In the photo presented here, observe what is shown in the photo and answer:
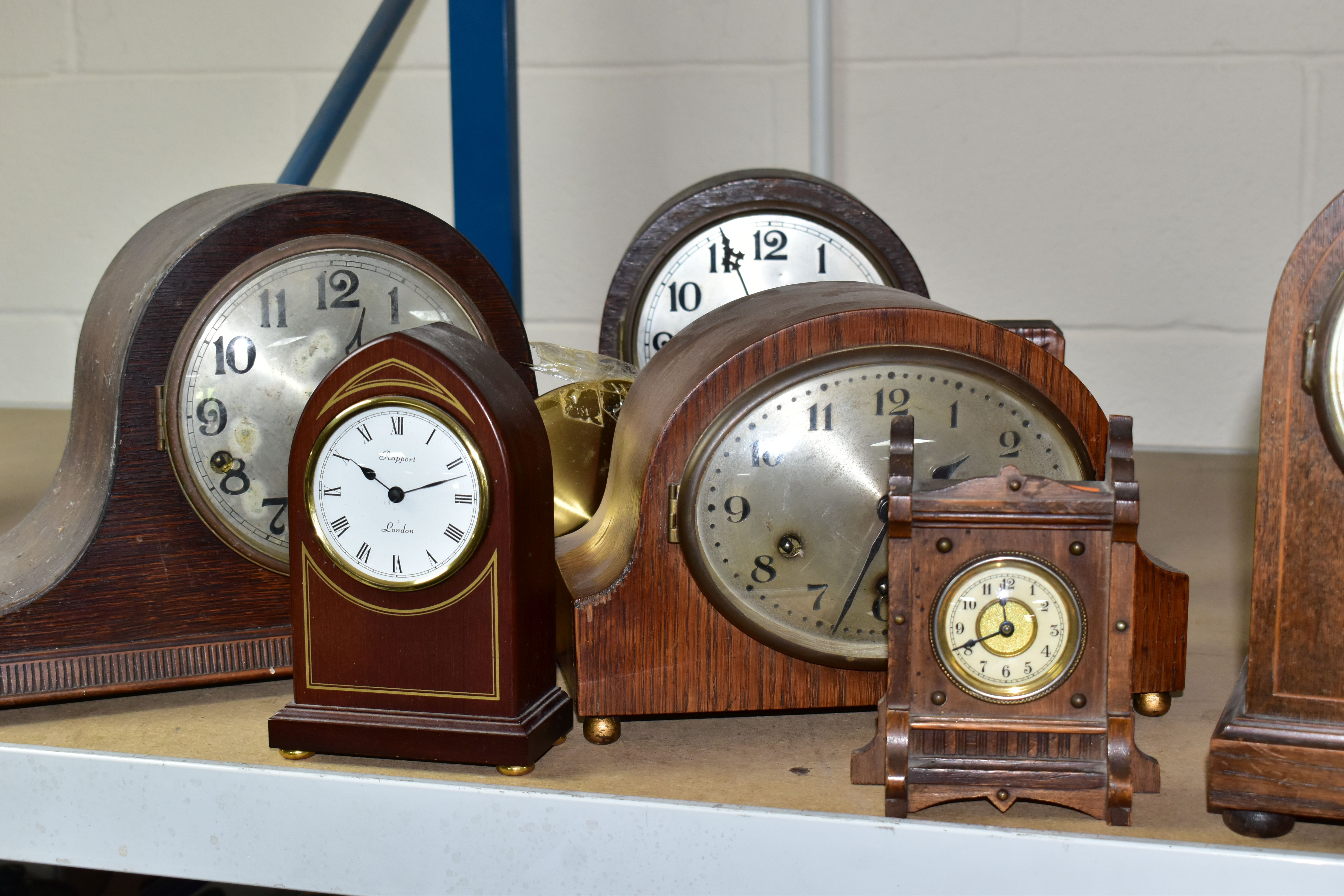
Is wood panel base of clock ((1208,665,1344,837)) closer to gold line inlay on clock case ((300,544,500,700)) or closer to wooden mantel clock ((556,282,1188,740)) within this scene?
wooden mantel clock ((556,282,1188,740))

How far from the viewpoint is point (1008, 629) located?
0.90 m

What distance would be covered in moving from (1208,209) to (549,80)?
1.20 metres

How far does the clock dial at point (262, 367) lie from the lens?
3.72 feet

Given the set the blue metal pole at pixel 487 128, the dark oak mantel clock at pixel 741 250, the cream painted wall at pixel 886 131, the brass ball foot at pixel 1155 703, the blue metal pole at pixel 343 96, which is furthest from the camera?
the cream painted wall at pixel 886 131

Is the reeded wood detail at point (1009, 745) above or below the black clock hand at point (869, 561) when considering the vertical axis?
below

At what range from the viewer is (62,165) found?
262 cm

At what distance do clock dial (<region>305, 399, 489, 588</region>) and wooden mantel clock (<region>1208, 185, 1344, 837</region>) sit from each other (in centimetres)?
56

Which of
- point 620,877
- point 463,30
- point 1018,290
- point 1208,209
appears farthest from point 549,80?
point 620,877

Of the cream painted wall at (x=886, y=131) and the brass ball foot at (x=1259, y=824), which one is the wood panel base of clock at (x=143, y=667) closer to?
the brass ball foot at (x=1259, y=824)

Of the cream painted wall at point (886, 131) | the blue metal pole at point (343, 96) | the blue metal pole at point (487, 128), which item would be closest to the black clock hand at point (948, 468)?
the blue metal pole at point (487, 128)

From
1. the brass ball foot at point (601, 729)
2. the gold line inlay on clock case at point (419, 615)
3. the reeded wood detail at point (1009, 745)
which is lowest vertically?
the brass ball foot at point (601, 729)

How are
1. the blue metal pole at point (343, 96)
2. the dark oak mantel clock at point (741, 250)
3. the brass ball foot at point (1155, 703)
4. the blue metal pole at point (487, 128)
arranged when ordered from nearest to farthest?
the brass ball foot at point (1155, 703) < the dark oak mantel clock at point (741, 250) < the blue metal pole at point (487, 128) < the blue metal pole at point (343, 96)

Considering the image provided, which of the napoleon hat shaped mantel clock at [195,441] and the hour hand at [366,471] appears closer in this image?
the hour hand at [366,471]

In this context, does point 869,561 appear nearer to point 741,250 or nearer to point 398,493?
point 398,493
